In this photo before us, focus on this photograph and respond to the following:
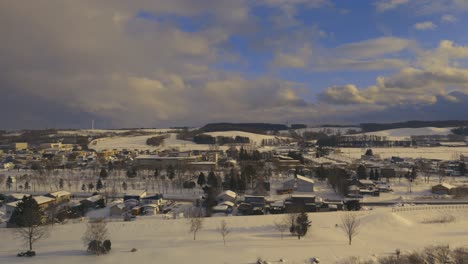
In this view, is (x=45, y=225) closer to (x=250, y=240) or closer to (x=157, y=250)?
(x=157, y=250)

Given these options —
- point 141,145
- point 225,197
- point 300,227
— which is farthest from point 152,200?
point 141,145

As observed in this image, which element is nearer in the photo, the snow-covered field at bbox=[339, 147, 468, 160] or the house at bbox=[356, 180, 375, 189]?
the house at bbox=[356, 180, 375, 189]

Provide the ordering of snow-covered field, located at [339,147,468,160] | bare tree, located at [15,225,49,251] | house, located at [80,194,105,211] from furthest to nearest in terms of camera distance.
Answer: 1. snow-covered field, located at [339,147,468,160]
2. house, located at [80,194,105,211]
3. bare tree, located at [15,225,49,251]

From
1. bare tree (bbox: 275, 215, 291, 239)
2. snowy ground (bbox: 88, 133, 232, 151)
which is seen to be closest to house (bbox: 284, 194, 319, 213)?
bare tree (bbox: 275, 215, 291, 239)

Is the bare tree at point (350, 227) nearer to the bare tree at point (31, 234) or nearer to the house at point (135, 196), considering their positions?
the bare tree at point (31, 234)

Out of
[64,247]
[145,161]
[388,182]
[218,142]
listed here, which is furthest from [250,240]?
[218,142]

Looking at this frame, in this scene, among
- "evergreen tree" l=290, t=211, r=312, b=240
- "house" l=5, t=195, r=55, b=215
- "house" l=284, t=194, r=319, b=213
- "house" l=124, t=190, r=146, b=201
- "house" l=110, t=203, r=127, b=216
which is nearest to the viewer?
"evergreen tree" l=290, t=211, r=312, b=240

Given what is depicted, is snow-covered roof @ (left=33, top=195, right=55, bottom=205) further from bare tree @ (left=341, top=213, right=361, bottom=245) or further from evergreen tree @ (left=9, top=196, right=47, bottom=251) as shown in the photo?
bare tree @ (left=341, top=213, right=361, bottom=245)

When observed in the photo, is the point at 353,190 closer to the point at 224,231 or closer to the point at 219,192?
the point at 219,192
